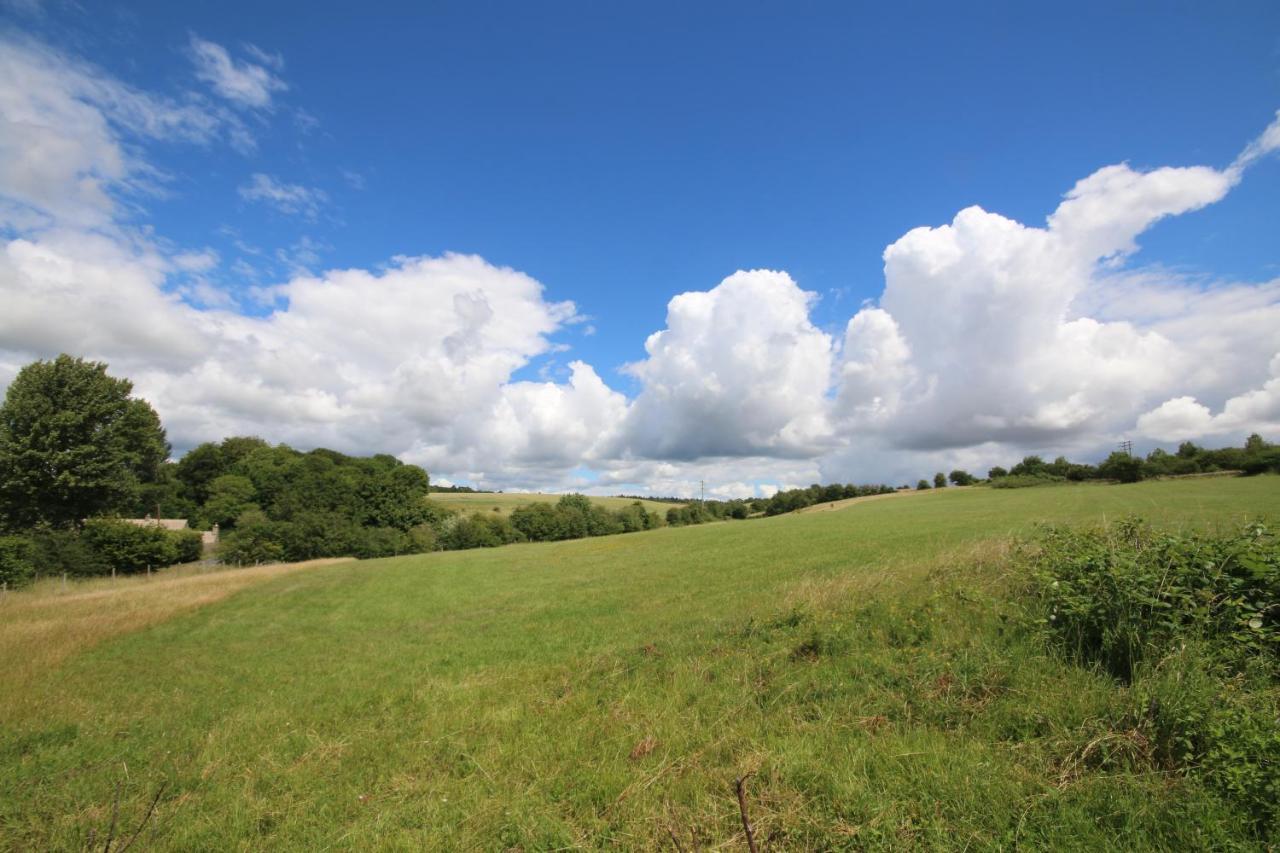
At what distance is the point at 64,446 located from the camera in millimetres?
54688

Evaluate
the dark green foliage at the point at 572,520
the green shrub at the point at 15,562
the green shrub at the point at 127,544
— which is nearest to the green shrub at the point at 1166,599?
the green shrub at the point at 15,562

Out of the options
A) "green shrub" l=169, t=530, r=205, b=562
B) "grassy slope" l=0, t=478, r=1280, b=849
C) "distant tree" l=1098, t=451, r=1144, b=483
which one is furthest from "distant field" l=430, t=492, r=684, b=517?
"grassy slope" l=0, t=478, r=1280, b=849

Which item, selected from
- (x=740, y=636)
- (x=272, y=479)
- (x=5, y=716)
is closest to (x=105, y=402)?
(x=272, y=479)

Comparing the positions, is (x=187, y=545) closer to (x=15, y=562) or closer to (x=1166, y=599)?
(x=15, y=562)

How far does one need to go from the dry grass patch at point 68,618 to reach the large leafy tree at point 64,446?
55.3 ft

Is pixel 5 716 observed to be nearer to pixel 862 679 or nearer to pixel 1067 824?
pixel 862 679

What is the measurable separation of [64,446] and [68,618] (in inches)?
1815

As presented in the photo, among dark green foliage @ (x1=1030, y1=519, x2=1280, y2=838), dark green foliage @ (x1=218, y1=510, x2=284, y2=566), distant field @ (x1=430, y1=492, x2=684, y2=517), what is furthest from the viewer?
distant field @ (x1=430, y1=492, x2=684, y2=517)

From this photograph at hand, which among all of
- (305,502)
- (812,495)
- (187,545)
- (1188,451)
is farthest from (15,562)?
(1188,451)

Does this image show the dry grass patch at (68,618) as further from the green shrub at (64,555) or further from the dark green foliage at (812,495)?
the dark green foliage at (812,495)

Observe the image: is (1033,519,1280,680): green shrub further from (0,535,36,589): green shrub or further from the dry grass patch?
(0,535,36,589): green shrub

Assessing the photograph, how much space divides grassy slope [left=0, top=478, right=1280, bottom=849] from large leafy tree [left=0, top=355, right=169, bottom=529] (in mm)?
56855

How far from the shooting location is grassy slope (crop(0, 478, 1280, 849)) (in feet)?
14.7

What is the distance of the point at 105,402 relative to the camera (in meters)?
58.7
